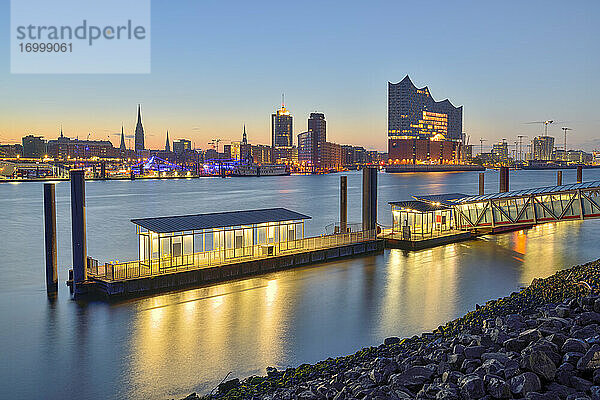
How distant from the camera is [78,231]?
20.5 metres

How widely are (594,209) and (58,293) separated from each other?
86.6ft

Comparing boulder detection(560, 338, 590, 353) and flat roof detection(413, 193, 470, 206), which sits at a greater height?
flat roof detection(413, 193, 470, 206)

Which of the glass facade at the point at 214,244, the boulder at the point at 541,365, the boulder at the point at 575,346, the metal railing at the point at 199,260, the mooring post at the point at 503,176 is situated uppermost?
the mooring post at the point at 503,176

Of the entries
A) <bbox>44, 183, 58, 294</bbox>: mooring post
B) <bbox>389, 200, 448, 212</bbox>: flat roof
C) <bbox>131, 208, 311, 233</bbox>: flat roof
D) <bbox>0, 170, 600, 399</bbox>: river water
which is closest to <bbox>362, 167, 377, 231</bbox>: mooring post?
<bbox>0, 170, 600, 399</bbox>: river water

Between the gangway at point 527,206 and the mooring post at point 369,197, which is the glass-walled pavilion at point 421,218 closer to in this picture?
the gangway at point 527,206

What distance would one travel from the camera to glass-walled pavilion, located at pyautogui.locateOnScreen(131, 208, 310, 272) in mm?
21766

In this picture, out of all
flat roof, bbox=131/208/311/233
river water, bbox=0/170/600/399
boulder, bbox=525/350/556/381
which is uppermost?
flat roof, bbox=131/208/311/233

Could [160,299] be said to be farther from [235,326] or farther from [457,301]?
[457,301]

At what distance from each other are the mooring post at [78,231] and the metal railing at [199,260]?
692 millimetres

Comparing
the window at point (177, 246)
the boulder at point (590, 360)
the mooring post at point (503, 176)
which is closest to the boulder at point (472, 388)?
the boulder at point (590, 360)

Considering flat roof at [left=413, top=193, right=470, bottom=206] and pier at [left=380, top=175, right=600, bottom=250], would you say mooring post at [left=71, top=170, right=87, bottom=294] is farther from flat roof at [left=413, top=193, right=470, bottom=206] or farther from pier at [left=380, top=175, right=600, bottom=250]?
flat roof at [left=413, top=193, right=470, bottom=206]

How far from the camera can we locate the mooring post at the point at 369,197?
3161 cm

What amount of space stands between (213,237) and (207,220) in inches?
33.4

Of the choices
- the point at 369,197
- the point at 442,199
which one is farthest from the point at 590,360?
the point at 442,199
